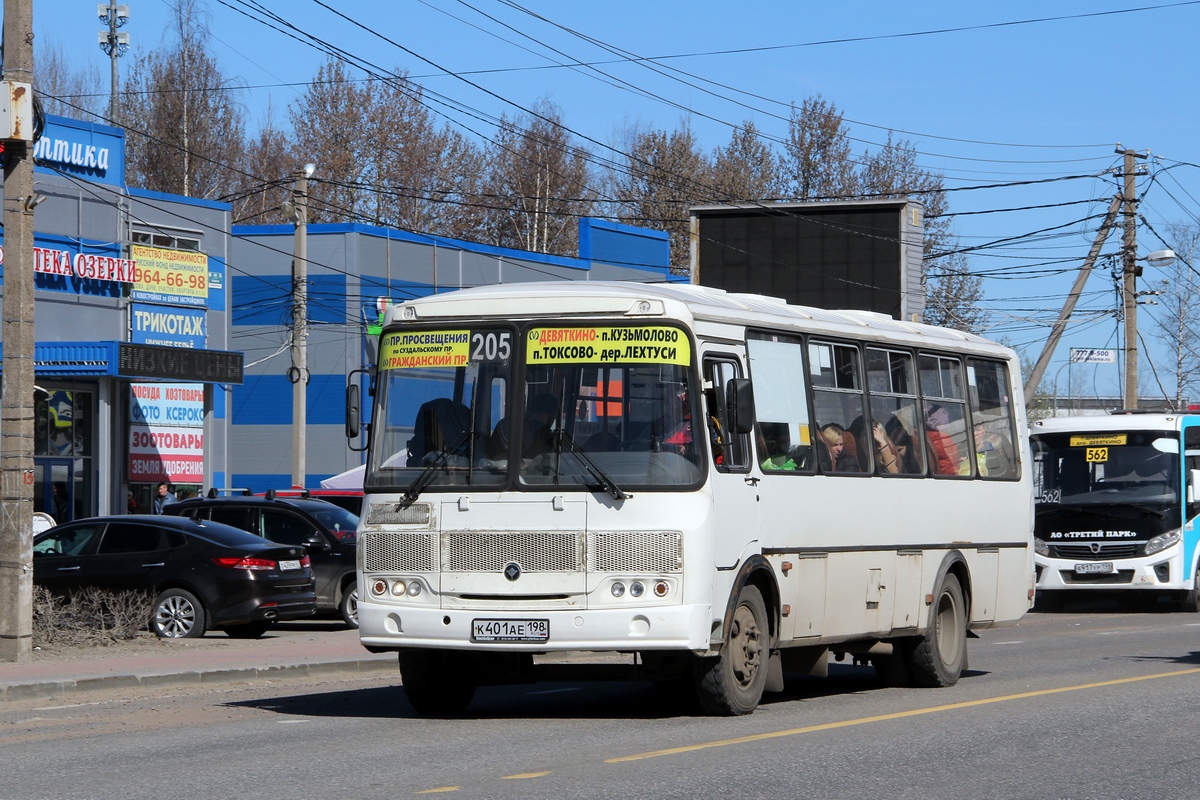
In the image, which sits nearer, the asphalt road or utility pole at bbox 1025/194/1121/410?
the asphalt road

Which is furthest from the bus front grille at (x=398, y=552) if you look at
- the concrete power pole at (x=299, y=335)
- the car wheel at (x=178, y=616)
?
the concrete power pole at (x=299, y=335)

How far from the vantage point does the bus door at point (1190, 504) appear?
2689 centimetres

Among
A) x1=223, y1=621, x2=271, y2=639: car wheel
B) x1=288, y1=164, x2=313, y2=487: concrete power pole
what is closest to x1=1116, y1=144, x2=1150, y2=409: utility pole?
x1=288, y1=164, x2=313, y2=487: concrete power pole

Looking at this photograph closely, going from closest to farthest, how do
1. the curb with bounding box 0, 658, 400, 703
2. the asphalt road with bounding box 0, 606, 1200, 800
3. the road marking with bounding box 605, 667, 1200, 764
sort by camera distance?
the asphalt road with bounding box 0, 606, 1200, 800, the road marking with bounding box 605, 667, 1200, 764, the curb with bounding box 0, 658, 400, 703

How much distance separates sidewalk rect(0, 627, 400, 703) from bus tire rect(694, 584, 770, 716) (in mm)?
5395

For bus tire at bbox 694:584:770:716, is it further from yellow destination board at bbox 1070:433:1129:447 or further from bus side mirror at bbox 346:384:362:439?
yellow destination board at bbox 1070:433:1129:447

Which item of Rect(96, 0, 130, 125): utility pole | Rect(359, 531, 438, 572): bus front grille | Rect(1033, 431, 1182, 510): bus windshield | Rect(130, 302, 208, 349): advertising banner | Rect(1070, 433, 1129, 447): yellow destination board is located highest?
Rect(96, 0, 130, 125): utility pole

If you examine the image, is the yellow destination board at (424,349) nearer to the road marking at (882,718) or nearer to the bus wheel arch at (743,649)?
the bus wheel arch at (743,649)

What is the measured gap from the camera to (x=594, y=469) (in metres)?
11.6

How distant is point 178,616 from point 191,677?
4.91m

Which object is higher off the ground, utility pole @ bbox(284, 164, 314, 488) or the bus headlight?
utility pole @ bbox(284, 164, 314, 488)

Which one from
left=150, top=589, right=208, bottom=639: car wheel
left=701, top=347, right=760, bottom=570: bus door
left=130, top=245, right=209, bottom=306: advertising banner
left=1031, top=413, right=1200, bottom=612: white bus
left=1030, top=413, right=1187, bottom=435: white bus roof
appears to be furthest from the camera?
left=130, top=245, right=209, bottom=306: advertising banner

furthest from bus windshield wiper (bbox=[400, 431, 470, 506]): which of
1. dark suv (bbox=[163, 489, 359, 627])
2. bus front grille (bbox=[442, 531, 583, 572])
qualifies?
dark suv (bbox=[163, 489, 359, 627])

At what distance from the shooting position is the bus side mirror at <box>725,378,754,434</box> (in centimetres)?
1170
